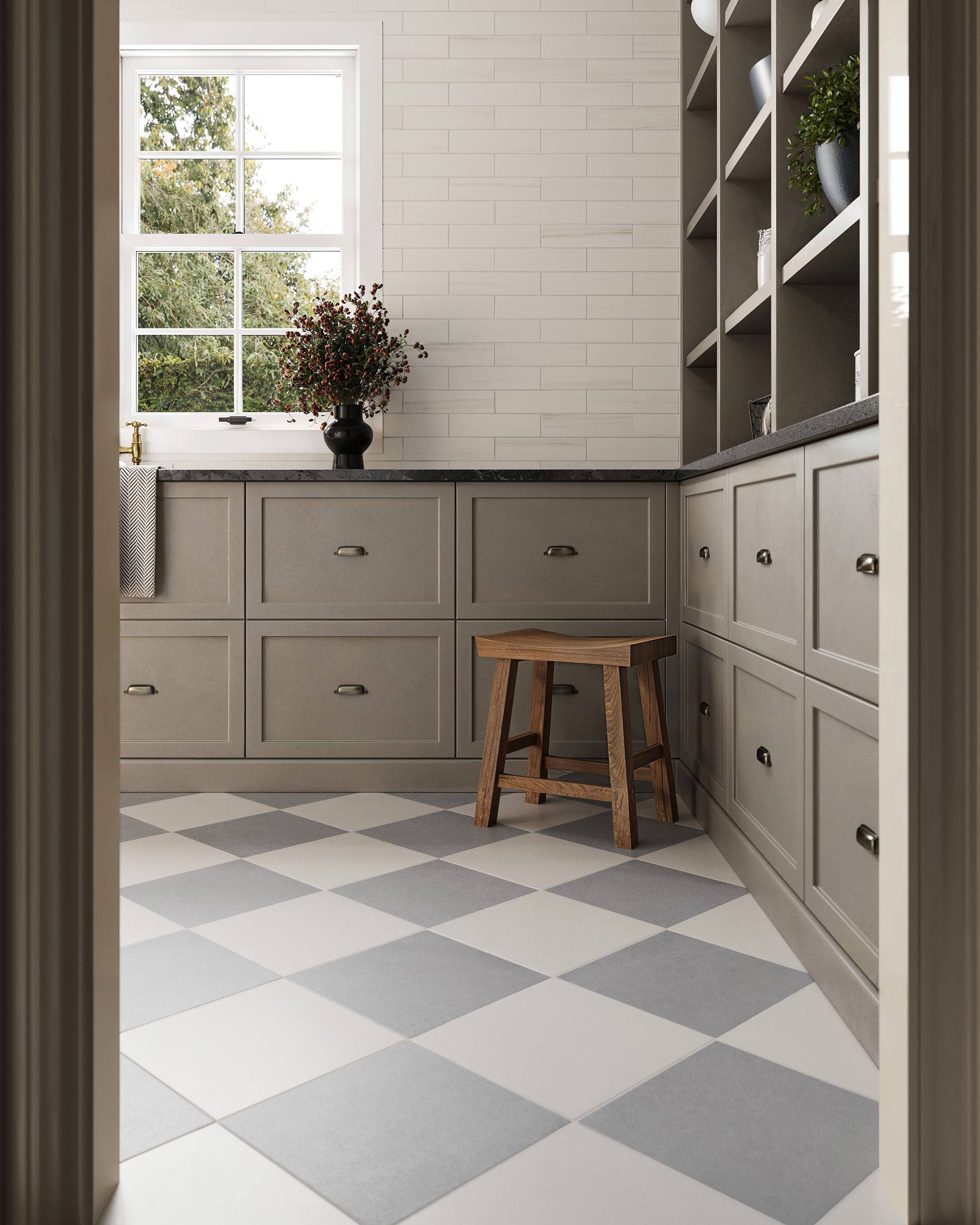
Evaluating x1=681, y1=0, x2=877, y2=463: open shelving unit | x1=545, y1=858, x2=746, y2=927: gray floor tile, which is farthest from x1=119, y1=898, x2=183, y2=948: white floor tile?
x1=681, y1=0, x2=877, y2=463: open shelving unit

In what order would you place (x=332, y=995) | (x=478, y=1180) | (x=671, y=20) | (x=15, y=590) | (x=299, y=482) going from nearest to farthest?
1. (x=15, y=590)
2. (x=478, y=1180)
3. (x=332, y=995)
4. (x=299, y=482)
5. (x=671, y=20)

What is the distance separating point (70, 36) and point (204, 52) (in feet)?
10.1

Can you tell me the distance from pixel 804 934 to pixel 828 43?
5.87 ft

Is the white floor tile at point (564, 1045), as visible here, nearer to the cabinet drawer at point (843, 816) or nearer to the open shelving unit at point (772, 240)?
the cabinet drawer at point (843, 816)

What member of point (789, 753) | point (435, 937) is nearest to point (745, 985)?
point (789, 753)

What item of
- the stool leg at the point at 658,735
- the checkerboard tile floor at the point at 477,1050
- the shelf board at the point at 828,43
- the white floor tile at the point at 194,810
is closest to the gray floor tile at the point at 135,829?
the white floor tile at the point at 194,810

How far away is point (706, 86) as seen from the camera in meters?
3.24

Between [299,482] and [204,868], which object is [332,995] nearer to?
[204,868]

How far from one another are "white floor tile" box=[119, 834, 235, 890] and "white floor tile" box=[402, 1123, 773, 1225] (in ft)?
4.18

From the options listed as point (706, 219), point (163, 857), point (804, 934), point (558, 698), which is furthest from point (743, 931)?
point (706, 219)

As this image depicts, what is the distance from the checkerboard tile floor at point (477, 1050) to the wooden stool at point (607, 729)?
0.19 m

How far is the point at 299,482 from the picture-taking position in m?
2.88

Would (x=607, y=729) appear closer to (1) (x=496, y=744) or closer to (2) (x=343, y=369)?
(1) (x=496, y=744)

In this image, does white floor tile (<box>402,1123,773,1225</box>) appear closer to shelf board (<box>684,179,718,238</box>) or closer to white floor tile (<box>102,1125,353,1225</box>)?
white floor tile (<box>102,1125,353,1225</box>)
